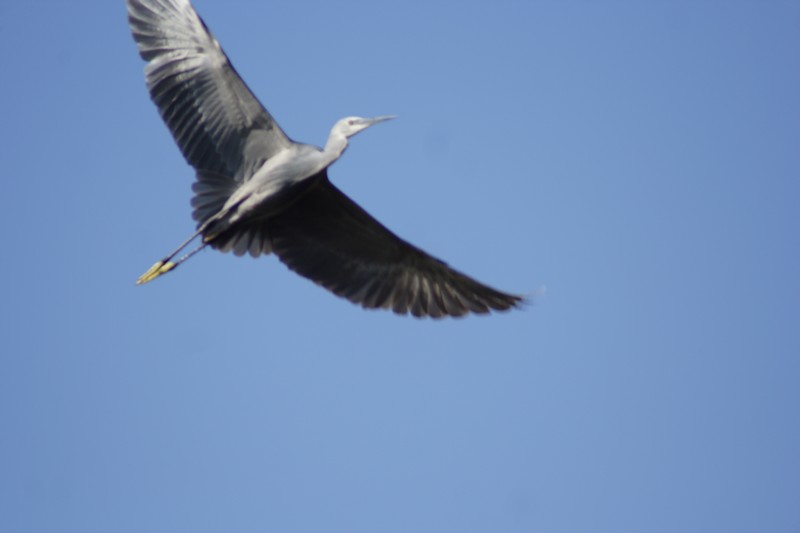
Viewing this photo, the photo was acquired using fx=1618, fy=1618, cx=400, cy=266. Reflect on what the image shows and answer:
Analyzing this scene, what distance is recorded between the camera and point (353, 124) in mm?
17297

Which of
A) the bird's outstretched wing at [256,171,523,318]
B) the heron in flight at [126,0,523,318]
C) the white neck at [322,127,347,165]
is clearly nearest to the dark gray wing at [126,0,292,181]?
the heron in flight at [126,0,523,318]

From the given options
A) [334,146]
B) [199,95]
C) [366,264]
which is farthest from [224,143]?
[366,264]

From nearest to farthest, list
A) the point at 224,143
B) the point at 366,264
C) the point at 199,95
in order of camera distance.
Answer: the point at 199,95
the point at 224,143
the point at 366,264

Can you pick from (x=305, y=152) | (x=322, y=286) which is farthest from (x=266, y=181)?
(x=322, y=286)

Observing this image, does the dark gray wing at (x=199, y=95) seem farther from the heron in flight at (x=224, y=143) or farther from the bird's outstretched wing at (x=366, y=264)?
the bird's outstretched wing at (x=366, y=264)

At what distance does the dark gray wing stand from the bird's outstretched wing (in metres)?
0.95

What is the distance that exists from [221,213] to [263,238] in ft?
3.04

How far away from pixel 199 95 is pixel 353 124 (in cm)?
167

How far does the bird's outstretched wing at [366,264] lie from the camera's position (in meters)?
17.9

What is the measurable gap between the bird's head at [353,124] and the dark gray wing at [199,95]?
0.60 m

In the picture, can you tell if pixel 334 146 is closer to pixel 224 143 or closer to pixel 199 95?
pixel 224 143

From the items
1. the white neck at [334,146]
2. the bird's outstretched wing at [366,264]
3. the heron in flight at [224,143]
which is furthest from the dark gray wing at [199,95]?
the bird's outstretched wing at [366,264]

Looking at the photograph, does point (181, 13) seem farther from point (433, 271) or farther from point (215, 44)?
point (433, 271)

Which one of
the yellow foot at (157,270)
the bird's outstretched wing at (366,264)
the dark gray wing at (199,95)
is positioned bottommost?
the yellow foot at (157,270)
